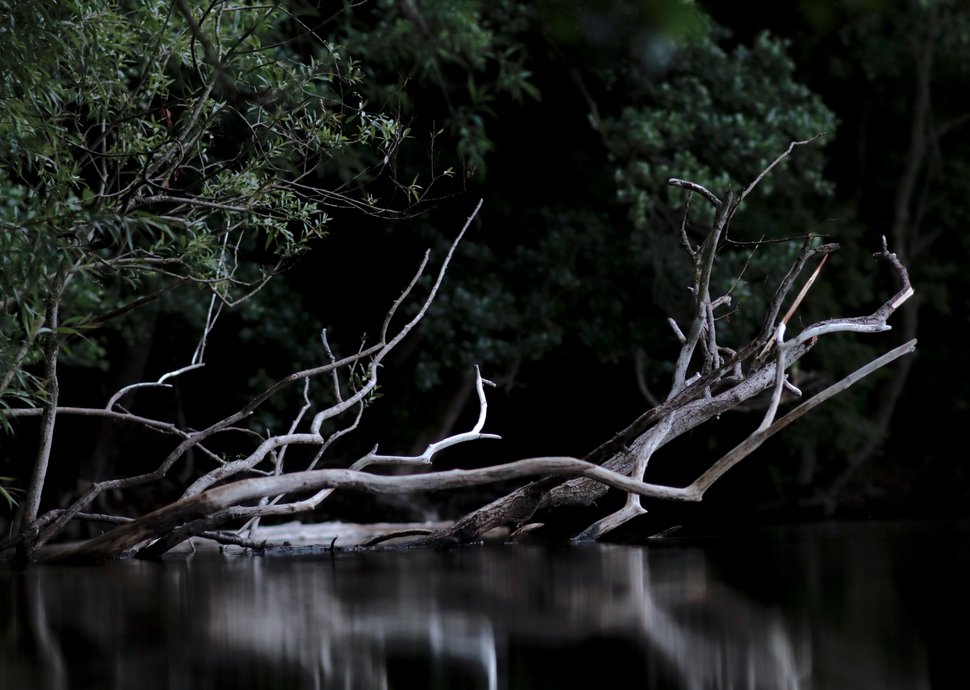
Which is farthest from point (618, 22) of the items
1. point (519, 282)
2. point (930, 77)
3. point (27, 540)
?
point (930, 77)

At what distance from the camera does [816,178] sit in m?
9.74

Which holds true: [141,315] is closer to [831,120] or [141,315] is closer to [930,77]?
[831,120]

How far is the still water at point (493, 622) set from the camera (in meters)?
2.80

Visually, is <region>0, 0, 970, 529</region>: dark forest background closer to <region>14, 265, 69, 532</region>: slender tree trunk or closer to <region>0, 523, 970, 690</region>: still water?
<region>14, 265, 69, 532</region>: slender tree trunk

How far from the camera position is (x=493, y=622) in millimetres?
3635

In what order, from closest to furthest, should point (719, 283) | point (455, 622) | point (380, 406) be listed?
point (455, 622)
point (719, 283)
point (380, 406)

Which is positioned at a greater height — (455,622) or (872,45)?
(872,45)

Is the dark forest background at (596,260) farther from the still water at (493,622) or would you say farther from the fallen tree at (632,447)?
the still water at (493,622)

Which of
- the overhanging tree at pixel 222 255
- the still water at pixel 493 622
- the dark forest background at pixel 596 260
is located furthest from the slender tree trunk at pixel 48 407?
the dark forest background at pixel 596 260

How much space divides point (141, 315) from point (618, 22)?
784cm

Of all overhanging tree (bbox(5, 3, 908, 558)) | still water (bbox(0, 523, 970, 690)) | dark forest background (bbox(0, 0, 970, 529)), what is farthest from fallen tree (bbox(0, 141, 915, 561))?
dark forest background (bbox(0, 0, 970, 529))

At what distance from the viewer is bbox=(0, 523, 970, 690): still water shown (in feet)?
9.18

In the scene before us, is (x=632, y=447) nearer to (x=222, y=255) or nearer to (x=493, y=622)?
(x=493, y=622)

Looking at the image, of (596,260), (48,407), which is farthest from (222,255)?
(596,260)
